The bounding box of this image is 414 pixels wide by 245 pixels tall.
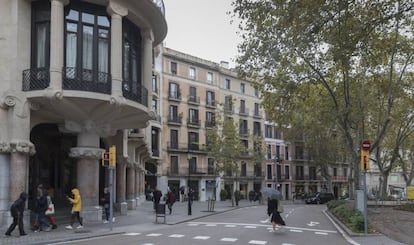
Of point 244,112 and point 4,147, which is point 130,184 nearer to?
point 4,147

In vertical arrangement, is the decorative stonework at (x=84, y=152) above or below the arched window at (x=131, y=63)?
below

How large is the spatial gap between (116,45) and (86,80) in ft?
6.59

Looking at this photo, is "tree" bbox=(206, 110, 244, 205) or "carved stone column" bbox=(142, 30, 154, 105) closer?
"carved stone column" bbox=(142, 30, 154, 105)

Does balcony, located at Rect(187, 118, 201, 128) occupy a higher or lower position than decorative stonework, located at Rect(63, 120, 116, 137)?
higher

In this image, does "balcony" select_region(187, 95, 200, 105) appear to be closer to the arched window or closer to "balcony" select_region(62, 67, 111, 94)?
the arched window

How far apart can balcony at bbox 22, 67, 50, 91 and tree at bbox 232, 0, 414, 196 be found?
8.40 m

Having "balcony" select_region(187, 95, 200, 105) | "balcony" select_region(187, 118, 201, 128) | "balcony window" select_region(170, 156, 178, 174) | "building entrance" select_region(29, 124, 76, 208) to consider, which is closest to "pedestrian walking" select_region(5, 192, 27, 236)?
"building entrance" select_region(29, 124, 76, 208)

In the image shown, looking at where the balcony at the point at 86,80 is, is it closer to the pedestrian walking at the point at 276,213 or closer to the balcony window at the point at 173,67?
the pedestrian walking at the point at 276,213

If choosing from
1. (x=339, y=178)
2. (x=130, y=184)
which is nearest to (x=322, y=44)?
(x=130, y=184)

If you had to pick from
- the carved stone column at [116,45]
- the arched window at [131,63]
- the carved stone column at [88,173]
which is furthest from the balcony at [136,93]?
the carved stone column at [88,173]

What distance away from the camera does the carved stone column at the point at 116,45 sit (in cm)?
2003

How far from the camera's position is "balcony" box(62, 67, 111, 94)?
757 inches

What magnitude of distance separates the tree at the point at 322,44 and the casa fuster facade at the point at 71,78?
217 inches

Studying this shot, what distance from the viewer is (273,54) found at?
57.7ft
